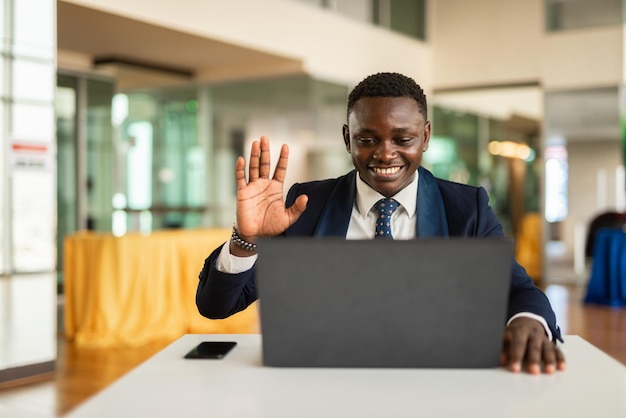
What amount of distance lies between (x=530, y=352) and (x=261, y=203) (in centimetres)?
72

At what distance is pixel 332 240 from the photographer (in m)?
1.30

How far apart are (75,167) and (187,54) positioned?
6.08 ft

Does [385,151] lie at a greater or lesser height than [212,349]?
greater

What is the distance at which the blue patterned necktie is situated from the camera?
6.47 feet

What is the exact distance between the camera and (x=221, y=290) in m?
1.91

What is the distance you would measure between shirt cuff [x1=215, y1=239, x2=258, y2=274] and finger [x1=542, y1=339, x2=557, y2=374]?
73 cm

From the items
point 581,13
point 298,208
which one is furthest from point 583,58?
point 298,208

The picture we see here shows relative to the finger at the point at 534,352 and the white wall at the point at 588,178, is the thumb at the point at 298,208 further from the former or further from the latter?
the white wall at the point at 588,178

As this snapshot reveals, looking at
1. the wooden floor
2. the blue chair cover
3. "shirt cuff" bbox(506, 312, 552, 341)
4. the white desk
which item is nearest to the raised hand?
the white desk

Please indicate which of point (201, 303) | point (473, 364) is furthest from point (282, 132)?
point (473, 364)

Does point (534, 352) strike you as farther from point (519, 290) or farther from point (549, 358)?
point (519, 290)

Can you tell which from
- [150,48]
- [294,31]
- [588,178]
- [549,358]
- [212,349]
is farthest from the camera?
[588,178]

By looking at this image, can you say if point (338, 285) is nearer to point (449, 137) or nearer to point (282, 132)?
point (282, 132)

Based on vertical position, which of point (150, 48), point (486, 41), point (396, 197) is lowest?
point (396, 197)
